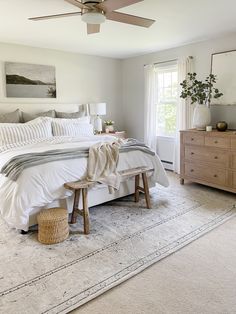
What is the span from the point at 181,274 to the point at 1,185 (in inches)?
79.6

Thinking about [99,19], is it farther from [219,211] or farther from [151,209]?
[219,211]

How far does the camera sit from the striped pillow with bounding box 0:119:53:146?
12.3 ft

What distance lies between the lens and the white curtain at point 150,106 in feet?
18.0

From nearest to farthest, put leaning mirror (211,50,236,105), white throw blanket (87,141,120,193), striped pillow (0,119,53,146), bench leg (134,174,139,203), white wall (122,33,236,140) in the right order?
1. white throw blanket (87,141,120,193)
2. bench leg (134,174,139,203)
3. striped pillow (0,119,53,146)
4. leaning mirror (211,50,236,105)
5. white wall (122,33,236,140)

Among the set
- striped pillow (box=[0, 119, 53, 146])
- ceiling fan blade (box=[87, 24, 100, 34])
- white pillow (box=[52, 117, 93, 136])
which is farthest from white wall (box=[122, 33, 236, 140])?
striped pillow (box=[0, 119, 53, 146])

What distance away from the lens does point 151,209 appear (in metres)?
3.42

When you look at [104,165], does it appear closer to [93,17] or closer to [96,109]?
[93,17]

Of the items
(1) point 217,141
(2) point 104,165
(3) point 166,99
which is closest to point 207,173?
(1) point 217,141

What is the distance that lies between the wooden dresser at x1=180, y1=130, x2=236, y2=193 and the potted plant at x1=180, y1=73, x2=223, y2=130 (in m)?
0.22

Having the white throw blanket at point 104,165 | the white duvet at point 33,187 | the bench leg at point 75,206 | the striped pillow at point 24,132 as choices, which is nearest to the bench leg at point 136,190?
the white throw blanket at point 104,165

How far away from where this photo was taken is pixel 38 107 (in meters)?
4.90

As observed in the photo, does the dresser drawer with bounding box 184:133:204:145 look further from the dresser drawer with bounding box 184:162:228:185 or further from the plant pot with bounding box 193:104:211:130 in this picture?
the dresser drawer with bounding box 184:162:228:185

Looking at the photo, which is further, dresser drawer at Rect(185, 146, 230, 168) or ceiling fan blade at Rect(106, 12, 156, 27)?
dresser drawer at Rect(185, 146, 230, 168)

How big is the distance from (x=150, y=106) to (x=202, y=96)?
5.00 feet
